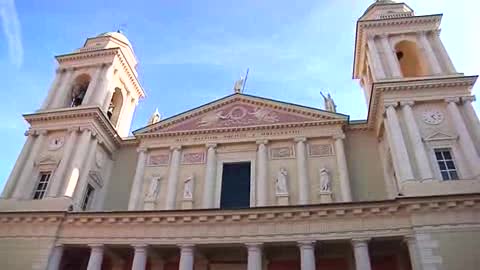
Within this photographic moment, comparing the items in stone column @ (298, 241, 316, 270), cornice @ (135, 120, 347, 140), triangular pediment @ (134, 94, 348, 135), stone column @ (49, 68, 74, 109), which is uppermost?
stone column @ (49, 68, 74, 109)

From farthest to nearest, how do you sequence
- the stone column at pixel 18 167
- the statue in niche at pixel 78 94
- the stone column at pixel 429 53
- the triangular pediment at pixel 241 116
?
the statue in niche at pixel 78 94
the triangular pediment at pixel 241 116
the stone column at pixel 429 53
the stone column at pixel 18 167

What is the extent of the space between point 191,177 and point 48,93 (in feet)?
33.5

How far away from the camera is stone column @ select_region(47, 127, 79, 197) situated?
18.9 m

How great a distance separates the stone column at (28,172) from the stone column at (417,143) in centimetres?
1748

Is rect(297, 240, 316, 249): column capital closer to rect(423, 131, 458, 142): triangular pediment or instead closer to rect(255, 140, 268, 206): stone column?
rect(255, 140, 268, 206): stone column

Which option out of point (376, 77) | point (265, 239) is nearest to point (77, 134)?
point (265, 239)

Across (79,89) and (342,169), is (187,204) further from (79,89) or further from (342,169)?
(79,89)

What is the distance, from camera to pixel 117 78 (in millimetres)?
24516

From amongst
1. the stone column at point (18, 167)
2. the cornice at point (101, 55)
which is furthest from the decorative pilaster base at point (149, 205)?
the cornice at point (101, 55)

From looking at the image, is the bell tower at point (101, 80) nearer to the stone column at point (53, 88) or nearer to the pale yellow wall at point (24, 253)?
the stone column at point (53, 88)

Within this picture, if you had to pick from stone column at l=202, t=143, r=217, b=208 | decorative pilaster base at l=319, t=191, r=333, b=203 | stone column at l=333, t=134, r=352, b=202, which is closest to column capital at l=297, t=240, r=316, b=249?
decorative pilaster base at l=319, t=191, r=333, b=203

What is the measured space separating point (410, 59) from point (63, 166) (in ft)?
62.0

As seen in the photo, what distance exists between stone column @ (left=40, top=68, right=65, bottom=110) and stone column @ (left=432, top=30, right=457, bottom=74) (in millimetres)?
20742

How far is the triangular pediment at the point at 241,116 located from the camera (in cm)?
2069
